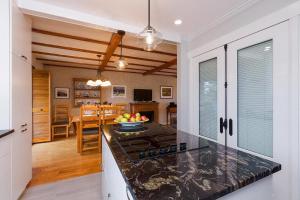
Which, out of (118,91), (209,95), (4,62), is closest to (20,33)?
(4,62)

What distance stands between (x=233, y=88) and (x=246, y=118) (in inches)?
17.2

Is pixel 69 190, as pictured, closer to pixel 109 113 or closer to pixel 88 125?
pixel 88 125

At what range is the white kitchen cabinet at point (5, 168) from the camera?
4.61 ft

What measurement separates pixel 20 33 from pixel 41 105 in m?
2.80

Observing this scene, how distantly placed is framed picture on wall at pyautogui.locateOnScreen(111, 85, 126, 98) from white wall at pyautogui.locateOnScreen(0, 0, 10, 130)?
4361 millimetres

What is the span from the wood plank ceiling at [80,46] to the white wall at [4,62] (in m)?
0.83

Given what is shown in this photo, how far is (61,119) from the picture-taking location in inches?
195

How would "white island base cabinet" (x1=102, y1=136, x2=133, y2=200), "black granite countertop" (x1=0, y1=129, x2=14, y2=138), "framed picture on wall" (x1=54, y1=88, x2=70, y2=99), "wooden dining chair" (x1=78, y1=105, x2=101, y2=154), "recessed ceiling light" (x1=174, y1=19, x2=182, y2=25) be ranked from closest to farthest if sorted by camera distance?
"white island base cabinet" (x1=102, y1=136, x2=133, y2=200), "black granite countertop" (x1=0, y1=129, x2=14, y2=138), "recessed ceiling light" (x1=174, y1=19, x2=182, y2=25), "wooden dining chair" (x1=78, y1=105, x2=101, y2=154), "framed picture on wall" (x1=54, y1=88, x2=70, y2=99)

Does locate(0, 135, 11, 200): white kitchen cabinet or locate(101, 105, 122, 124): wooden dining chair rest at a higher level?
locate(101, 105, 122, 124): wooden dining chair

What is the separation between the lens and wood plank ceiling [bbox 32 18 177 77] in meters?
2.66

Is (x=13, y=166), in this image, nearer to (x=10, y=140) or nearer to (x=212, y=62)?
(x=10, y=140)

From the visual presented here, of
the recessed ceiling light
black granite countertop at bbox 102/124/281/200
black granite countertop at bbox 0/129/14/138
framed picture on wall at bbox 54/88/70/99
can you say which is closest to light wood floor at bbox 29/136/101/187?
black granite countertop at bbox 0/129/14/138

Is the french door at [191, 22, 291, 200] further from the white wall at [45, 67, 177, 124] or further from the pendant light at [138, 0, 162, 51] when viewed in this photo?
the white wall at [45, 67, 177, 124]

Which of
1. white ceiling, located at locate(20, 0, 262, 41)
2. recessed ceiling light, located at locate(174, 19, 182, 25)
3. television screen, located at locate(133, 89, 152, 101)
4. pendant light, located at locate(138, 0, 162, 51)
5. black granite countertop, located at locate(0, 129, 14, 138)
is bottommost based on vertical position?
black granite countertop, located at locate(0, 129, 14, 138)
